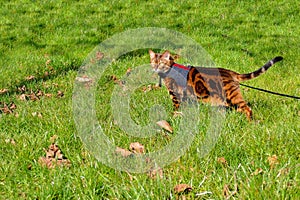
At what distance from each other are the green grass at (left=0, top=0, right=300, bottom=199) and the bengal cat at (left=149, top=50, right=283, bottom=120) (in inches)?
9.0

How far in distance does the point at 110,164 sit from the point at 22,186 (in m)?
0.73

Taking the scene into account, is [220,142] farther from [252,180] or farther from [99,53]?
[99,53]

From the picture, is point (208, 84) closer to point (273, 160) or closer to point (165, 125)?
point (165, 125)

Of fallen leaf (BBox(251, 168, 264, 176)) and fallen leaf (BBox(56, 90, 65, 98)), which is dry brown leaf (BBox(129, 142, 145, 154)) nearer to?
fallen leaf (BBox(251, 168, 264, 176))

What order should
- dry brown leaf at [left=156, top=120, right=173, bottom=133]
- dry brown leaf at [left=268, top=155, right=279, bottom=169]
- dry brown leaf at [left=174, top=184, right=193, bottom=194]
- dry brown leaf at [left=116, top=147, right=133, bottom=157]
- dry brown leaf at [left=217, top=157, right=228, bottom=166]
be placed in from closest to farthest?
1. dry brown leaf at [left=174, top=184, right=193, bottom=194]
2. dry brown leaf at [left=268, top=155, right=279, bottom=169]
3. dry brown leaf at [left=217, top=157, right=228, bottom=166]
4. dry brown leaf at [left=116, top=147, right=133, bottom=157]
5. dry brown leaf at [left=156, top=120, right=173, bottom=133]

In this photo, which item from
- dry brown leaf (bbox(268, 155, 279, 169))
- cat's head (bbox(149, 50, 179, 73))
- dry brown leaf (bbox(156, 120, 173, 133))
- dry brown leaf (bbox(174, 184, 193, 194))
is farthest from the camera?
cat's head (bbox(149, 50, 179, 73))

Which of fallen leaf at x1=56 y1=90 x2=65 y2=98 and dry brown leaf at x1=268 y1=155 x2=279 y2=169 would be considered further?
fallen leaf at x1=56 y1=90 x2=65 y2=98

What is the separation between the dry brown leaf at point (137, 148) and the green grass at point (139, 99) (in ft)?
0.30

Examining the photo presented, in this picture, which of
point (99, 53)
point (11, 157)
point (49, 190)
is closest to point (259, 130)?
point (49, 190)

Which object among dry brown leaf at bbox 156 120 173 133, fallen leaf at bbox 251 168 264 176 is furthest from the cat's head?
fallen leaf at bbox 251 168 264 176

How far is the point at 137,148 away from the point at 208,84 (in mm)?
1408

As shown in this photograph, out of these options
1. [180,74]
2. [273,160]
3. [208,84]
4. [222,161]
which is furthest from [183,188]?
[180,74]

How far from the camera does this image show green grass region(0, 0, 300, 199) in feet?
9.68

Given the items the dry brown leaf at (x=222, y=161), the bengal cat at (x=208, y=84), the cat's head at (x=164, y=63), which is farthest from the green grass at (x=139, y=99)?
the cat's head at (x=164, y=63)
